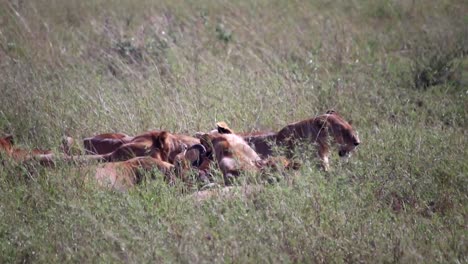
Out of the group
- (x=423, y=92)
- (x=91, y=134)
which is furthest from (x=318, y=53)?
(x=91, y=134)

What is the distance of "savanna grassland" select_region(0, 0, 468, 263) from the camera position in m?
5.18

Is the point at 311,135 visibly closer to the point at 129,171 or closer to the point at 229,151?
the point at 229,151

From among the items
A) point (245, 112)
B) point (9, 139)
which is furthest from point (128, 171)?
point (245, 112)

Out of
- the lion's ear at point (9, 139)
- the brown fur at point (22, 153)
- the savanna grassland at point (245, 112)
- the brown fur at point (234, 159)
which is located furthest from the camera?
the lion's ear at point (9, 139)

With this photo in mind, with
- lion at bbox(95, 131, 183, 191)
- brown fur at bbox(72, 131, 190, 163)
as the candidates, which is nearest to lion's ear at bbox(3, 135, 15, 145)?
brown fur at bbox(72, 131, 190, 163)

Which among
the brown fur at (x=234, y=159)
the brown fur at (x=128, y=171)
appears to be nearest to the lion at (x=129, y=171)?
the brown fur at (x=128, y=171)

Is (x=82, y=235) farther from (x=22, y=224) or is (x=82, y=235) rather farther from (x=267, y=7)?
(x=267, y=7)

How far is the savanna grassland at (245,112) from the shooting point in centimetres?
518

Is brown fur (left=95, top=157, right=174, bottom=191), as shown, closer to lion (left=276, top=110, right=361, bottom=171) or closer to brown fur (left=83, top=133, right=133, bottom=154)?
brown fur (left=83, top=133, right=133, bottom=154)

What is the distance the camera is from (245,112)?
333 inches

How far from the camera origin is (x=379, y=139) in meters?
7.31

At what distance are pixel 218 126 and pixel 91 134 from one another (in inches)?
51.9

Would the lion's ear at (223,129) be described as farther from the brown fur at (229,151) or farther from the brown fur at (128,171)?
the brown fur at (128,171)

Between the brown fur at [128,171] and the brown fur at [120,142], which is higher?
the brown fur at [128,171]
